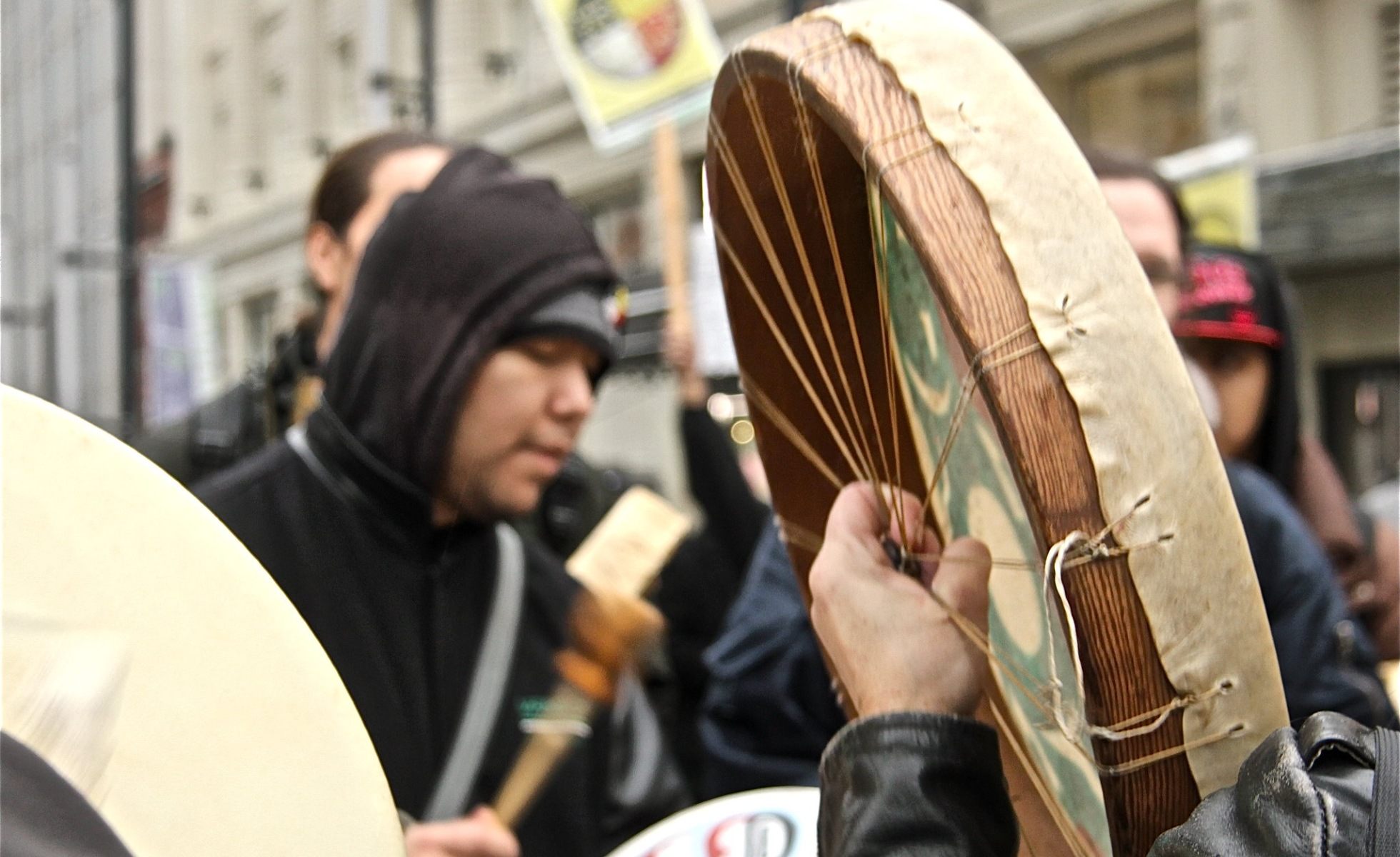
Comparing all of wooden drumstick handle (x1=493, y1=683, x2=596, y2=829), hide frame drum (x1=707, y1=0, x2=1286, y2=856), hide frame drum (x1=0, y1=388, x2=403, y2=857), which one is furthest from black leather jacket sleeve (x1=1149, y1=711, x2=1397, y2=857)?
wooden drumstick handle (x1=493, y1=683, x2=596, y2=829)

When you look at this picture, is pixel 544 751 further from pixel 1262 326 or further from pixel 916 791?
pixel 1262 326

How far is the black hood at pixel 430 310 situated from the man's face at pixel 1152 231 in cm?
82

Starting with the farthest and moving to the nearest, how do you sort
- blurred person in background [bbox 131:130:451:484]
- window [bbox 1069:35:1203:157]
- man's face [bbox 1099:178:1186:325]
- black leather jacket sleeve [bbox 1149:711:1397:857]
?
window [bbox 1069:35:1203:157]
blurred person in background [bbox 131:130:451:484]
man's face [bbox 1099:178:1186:325]
black leather jacket sleeve [bbox 1149:711:1397:857]

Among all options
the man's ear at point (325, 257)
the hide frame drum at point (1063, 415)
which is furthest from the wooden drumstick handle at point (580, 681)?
the hide frame drum at point (1063, 415)

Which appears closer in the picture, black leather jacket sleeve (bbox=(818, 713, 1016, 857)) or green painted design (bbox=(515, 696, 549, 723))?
black leather jacket sleeve (bbox=(818, 713, 1016, 857))

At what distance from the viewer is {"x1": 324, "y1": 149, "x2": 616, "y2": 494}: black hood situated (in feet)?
5.83

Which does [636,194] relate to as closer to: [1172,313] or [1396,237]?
[1396,237]

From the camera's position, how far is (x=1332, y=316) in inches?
308

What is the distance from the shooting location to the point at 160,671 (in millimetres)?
830

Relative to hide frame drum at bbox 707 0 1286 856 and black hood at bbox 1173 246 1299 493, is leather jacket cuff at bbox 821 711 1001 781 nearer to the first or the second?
hide frame drum at bbox 707 0 1286 856

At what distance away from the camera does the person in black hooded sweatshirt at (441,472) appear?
174 cm

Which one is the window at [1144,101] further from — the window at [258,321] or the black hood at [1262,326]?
the window at [258,321]

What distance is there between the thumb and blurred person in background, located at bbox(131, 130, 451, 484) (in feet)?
3.87

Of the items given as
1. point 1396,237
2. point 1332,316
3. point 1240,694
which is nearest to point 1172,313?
point 1240,694
